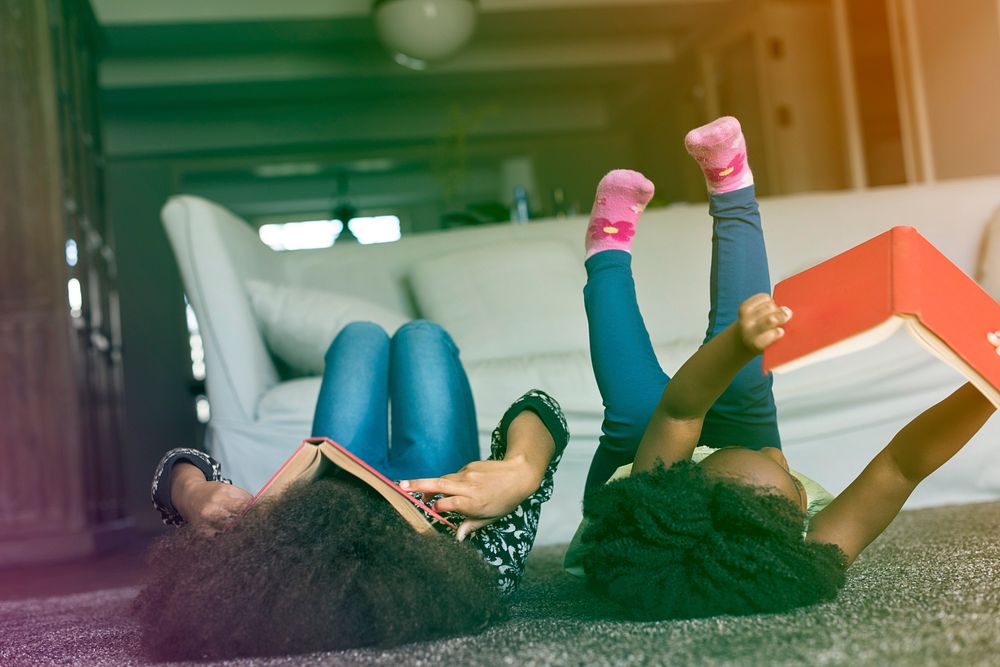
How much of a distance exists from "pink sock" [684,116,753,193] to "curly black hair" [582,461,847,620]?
36cm

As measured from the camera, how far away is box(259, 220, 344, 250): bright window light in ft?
24.7

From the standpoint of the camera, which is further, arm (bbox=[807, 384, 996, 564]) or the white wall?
the white wall

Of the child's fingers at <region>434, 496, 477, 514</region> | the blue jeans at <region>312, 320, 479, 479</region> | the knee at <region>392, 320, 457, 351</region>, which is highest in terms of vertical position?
the knee at <region>392, 320, 457, 351</region>

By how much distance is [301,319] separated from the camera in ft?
6.21

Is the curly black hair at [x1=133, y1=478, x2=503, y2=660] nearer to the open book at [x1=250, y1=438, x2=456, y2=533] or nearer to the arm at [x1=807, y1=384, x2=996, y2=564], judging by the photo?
the open book at [x1=250, y1=438, x2=456, y2=533]

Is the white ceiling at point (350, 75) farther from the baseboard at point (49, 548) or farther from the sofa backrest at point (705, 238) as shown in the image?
the baseboard at point (49, 548)

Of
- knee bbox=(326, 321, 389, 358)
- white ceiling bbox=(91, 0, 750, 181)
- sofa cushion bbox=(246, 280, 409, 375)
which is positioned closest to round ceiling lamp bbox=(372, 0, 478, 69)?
white ceiling bbox=(91, 0, 750, 181)

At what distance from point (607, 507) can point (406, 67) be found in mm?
4675

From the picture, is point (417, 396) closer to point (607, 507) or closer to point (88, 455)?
point (607, 507)

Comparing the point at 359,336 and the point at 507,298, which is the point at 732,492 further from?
the point at 507,298

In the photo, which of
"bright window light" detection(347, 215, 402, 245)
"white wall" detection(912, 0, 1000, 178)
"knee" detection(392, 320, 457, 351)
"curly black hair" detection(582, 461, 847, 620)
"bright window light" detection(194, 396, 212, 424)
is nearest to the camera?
"curly black hair" detection(582, 461, 847, 620)

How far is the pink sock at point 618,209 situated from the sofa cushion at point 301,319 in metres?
0.81

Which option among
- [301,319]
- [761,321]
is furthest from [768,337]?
[301,319]

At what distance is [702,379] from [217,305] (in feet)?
4.16
